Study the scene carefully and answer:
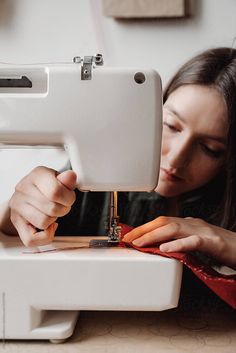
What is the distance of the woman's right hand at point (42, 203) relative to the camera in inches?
32.3

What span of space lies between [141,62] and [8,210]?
699mm

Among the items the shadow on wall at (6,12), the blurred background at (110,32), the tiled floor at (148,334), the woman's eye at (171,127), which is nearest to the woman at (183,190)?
the woman's eye at (171,127)

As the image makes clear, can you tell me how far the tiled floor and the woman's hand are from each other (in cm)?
A: 11

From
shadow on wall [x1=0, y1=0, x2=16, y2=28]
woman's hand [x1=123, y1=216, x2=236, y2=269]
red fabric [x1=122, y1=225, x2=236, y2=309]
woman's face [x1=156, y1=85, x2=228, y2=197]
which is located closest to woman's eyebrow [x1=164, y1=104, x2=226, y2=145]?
woman's face [x1=156, y1=85, x2=228, y2=197]

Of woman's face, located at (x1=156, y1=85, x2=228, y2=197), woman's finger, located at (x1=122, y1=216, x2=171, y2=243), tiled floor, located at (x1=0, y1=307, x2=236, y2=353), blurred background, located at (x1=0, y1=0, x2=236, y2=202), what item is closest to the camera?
tiled floor, located at (x1=0, y1=307, x2=236, y2=353)

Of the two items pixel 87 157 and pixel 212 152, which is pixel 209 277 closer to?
pixel 87 157

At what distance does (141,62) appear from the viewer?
151 centimetres

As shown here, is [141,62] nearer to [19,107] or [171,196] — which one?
[171,196]

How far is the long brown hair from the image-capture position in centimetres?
Result: 113

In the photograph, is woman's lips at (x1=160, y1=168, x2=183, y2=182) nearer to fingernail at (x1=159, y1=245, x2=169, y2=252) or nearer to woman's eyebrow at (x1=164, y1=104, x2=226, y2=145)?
woman's eyebrow at (x1=164, y1=104, x2=226, y2=145)

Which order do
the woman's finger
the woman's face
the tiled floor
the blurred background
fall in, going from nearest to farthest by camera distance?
the tiled floor, the woman's finger, the woman's face, the blurred background

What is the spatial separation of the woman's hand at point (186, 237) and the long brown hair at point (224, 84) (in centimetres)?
30

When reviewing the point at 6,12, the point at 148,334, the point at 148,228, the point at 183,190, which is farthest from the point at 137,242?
the point at 6,12

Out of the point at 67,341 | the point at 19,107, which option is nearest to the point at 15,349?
the point at 67,341
